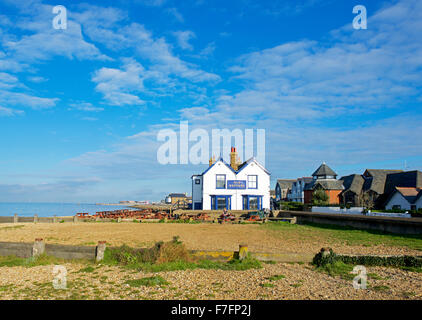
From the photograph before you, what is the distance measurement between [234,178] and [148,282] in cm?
3471

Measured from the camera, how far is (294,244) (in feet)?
56.3

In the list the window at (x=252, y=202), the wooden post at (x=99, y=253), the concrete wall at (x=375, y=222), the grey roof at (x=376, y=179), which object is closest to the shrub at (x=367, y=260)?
the wooden post at (x=99, y=253)

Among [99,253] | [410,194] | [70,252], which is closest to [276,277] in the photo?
[99,253]

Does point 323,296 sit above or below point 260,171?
below

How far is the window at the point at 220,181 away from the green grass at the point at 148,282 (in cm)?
3387

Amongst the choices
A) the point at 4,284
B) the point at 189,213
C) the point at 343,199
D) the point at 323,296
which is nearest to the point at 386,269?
the point at 323,296

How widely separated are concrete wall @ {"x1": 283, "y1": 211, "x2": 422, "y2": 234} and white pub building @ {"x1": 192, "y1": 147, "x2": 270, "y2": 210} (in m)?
9.84

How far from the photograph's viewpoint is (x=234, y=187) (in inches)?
1688

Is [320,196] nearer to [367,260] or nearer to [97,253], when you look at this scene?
[367,260]

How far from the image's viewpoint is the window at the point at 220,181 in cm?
4288

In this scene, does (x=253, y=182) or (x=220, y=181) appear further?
(x=253, y=182)

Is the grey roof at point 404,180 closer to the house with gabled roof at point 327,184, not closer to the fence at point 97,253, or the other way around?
the house with gabled roof at point 327,184
